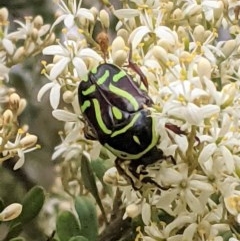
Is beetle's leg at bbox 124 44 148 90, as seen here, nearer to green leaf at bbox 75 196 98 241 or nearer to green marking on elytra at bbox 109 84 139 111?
green marking on elytra at bbox 109 84 139 111

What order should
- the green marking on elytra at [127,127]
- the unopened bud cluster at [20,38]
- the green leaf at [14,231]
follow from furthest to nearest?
the unopened bud cluster at [20,38] → the green leaf at [14,231] → the green marking on elytra at [127,127]

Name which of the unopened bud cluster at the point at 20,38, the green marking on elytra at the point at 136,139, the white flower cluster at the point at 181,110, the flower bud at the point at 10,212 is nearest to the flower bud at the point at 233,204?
the white flower cluster at the point at 181,110

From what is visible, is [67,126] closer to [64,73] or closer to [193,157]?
[64,73]

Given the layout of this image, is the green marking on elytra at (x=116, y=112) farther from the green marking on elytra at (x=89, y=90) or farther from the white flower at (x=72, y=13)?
the white flower at (x=72, y=13)

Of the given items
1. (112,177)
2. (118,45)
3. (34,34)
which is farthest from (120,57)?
(34,34)

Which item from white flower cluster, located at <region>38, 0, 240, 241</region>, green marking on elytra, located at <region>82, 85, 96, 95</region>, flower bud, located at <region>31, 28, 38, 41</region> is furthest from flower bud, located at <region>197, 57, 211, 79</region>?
flower bud, located at <region>31, 28, 38, 41</region>

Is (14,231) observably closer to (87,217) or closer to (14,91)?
(87,217)
